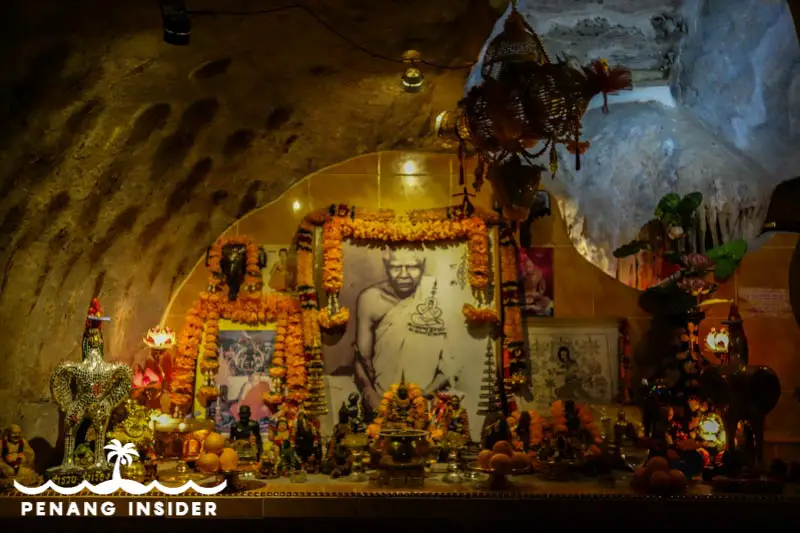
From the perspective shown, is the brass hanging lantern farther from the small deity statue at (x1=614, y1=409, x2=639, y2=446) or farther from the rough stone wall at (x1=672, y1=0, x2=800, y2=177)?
the rough stone wall at (x1=672, y1=0, x2=800, y2=177)

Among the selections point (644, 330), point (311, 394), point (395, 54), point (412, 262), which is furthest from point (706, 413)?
point (395, 54)

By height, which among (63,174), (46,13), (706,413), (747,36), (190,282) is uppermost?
(747,36)

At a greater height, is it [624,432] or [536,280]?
[536,280]

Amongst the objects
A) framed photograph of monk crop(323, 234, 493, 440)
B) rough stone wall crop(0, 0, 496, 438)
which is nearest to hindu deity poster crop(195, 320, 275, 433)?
framed photograph of monk crop(323, 234, 493, 440)

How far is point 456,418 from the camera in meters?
4.73

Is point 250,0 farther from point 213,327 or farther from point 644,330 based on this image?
point 644,330

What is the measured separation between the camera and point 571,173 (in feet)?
22.0

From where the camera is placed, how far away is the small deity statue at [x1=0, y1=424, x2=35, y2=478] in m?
3.82

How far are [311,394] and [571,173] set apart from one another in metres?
3.00

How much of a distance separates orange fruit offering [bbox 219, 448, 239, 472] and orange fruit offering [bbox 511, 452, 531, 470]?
4.34 feet

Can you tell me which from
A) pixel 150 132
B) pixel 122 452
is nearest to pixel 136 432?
pixel 122 452

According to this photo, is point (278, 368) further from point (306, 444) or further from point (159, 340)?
point (306, 444)

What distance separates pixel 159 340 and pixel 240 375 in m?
0.55

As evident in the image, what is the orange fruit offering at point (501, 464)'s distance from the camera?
387 cm
